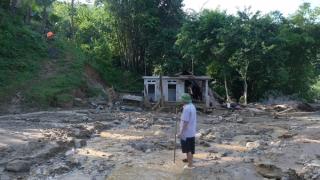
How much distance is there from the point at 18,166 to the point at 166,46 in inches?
898

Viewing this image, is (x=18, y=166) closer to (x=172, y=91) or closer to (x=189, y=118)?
(x=189, y=118)

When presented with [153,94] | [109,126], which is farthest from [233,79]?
[109,126]

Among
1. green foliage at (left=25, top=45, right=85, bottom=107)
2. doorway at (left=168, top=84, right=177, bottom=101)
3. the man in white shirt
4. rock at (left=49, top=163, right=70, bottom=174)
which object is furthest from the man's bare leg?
doorway at (left=168, top=84, right=177, bottom=101)

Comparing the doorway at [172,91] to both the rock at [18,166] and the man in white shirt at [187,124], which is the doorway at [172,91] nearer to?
the man in white shirt at [187,124]

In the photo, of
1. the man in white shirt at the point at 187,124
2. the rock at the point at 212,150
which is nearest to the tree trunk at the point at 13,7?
the rock at the point at 212,150

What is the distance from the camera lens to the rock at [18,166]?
6.10m

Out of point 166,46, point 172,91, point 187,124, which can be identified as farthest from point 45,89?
point 187,124

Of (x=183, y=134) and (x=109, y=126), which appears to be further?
(x=109, y=126)

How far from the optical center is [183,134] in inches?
262

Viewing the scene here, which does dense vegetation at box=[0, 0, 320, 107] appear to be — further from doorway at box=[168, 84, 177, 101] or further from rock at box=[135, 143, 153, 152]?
rock at box=[135, 143, 153, 152]

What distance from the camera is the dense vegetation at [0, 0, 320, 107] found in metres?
22.8

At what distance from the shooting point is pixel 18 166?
6180 millimetres

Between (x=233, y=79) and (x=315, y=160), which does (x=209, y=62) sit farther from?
(x=315, y=160)

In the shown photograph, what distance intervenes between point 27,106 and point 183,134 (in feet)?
44.7
